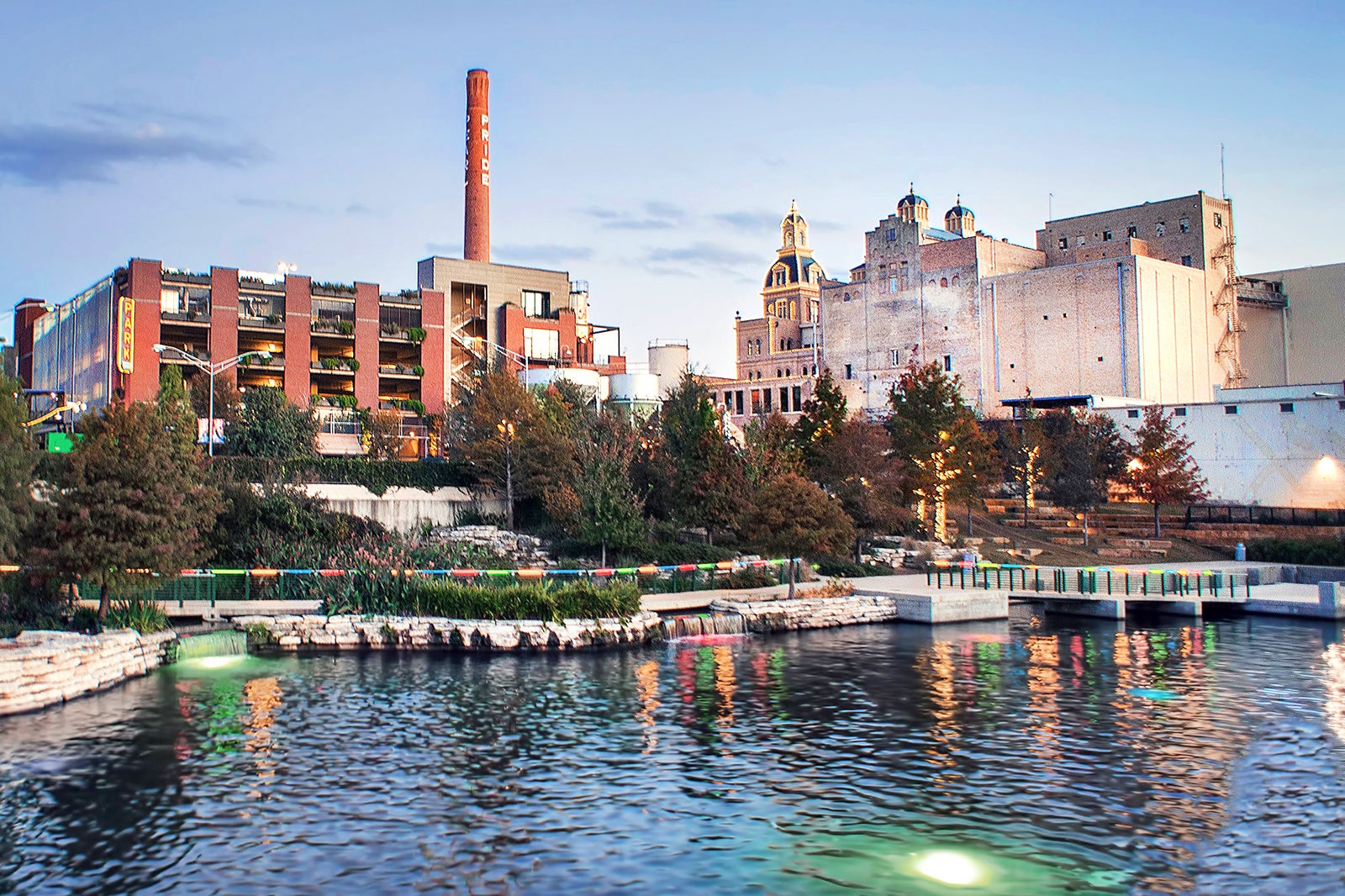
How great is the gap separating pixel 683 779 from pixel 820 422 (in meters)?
41.3

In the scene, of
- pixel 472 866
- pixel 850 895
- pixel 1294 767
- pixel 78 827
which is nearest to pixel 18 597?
pixel 78 827

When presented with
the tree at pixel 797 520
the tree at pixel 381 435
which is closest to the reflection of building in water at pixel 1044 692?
the tree at pixel 797 520

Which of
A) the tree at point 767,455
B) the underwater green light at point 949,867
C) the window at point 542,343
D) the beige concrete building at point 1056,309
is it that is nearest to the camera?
the underwater green light at point 949,867

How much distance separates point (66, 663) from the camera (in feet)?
78.0

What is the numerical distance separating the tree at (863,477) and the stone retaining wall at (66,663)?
1049 inches

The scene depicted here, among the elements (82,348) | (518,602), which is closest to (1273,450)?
(518,602)

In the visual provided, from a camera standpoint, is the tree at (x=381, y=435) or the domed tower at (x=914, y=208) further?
the domed tower at (x=914, y=208)

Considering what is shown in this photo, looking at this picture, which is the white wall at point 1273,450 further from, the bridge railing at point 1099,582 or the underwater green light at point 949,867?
the underwater green light at point 949,867

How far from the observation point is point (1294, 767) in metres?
18.6

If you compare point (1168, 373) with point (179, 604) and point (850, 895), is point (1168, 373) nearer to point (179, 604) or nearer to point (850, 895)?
point (179, 604)

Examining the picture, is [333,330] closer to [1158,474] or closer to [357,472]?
[357,472]

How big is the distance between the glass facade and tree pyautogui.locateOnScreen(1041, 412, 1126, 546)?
176 feet

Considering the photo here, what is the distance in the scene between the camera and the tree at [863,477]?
47469 millimetres

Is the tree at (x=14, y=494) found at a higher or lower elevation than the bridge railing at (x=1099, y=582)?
higher
